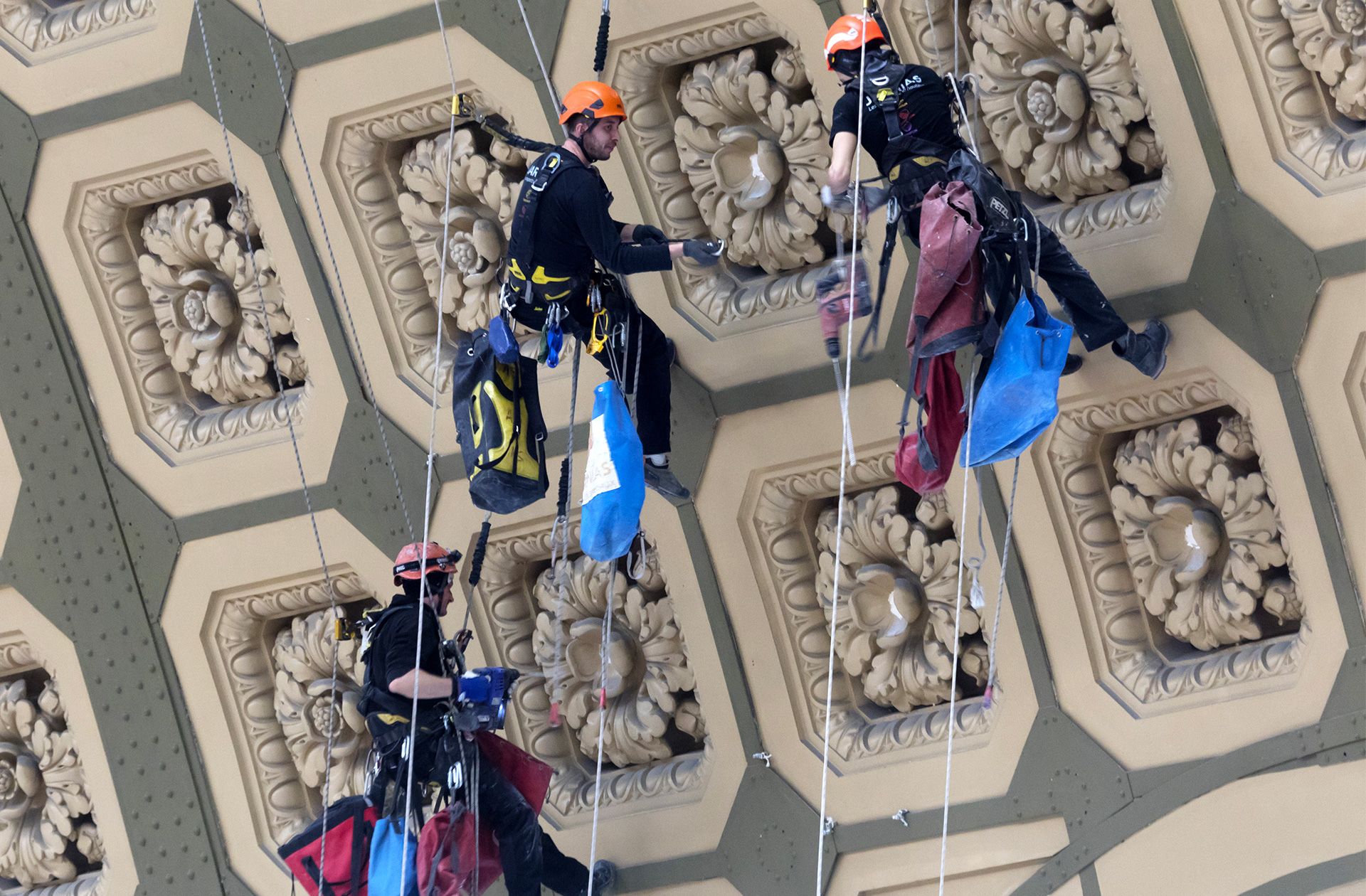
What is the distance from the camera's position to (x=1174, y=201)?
6414 millimetres

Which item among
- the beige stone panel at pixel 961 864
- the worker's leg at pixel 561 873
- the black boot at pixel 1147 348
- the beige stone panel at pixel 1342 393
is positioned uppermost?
the black boot at pixel 1147 348

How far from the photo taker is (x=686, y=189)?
23.8 ft

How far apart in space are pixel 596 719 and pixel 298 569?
4.97 ft

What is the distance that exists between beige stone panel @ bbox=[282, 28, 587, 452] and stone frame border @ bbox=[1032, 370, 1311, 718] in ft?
6.45

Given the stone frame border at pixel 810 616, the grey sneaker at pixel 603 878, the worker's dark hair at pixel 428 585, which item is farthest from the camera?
the grey sneaker at pixel 603 878

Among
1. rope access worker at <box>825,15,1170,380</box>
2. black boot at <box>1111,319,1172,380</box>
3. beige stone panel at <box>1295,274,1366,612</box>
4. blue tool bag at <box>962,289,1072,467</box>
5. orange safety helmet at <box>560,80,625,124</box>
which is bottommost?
beige stone panel at <box>1295,274,1366,612</box>

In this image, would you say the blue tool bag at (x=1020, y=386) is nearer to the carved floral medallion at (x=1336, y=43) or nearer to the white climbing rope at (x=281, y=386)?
the carved floral medallion at (x=1336, y=43)

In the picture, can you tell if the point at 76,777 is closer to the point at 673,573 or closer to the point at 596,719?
the point at 596,719

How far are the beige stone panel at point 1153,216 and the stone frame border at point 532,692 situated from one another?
2.42m

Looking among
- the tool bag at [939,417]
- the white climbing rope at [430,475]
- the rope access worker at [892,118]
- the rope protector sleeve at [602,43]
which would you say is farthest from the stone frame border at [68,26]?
the tool bag at [939,417]

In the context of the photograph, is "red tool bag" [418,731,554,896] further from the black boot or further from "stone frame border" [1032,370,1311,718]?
the black boot

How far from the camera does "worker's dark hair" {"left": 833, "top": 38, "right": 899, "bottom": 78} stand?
5.91 metres

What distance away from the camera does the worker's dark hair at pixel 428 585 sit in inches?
256

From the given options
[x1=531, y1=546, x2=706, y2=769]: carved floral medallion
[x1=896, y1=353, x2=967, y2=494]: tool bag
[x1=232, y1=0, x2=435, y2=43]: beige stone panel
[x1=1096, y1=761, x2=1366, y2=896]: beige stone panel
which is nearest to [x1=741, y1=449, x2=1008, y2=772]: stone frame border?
[x1=531, y1=546, x2=706, y2=769]: carved floral medallion
